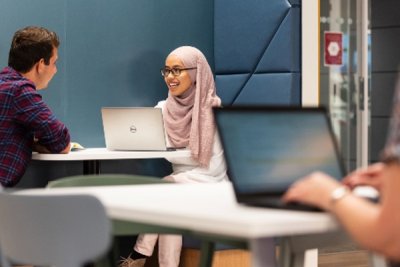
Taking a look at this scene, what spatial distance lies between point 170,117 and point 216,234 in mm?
4047

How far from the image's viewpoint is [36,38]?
5051 mm

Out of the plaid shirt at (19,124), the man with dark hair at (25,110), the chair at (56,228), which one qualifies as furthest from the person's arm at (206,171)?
the chair at (56,228)

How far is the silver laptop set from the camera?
17.3 feet

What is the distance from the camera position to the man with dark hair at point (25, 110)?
15.4ft

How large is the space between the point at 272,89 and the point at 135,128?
1081mm

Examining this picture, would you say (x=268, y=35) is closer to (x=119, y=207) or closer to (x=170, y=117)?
(x=170, y=117)

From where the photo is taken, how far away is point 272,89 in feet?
19.2

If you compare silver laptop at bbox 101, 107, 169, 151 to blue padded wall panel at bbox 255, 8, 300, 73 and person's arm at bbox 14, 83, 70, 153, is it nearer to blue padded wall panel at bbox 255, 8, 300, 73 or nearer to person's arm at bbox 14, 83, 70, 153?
person's arm at bbox 14, 83, 70, 153

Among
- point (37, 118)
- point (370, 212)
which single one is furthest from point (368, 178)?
point (37, 118)

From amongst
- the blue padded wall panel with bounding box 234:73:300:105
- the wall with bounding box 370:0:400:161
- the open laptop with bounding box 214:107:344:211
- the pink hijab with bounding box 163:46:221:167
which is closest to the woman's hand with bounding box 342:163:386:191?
the open laptop with bounding box 214:107:344:211

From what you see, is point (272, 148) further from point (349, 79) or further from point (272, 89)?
point (349, 79)

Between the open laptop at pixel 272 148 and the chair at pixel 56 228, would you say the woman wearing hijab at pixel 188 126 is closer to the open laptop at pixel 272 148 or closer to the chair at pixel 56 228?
the chair at pixel 56 228

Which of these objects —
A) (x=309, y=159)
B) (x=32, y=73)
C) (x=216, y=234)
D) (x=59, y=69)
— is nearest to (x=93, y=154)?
(x=32, y=73)

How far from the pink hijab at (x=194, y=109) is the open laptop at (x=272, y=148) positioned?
3365 millimetres
